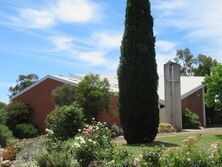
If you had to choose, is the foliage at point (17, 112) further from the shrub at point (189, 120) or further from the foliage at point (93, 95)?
the shrub at point (189, 120)

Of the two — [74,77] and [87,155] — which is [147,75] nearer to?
[87,155]

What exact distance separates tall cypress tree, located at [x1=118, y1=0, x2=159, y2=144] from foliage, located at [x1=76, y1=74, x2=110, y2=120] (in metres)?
12.0

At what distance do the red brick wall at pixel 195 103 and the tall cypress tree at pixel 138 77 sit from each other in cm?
2552

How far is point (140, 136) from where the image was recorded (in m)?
22.5

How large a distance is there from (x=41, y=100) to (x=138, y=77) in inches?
925

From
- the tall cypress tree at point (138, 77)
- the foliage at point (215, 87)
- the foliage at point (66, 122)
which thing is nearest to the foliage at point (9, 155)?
the foliage at point (66, 122)

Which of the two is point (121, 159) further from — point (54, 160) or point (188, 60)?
point (188, 60)

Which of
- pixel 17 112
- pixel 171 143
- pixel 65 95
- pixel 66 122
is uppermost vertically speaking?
pixel 65 95

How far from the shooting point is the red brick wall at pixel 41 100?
43.8 meters

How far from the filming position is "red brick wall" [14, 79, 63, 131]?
43781 millimetres

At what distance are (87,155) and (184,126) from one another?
31.2m

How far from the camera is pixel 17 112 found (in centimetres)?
4253

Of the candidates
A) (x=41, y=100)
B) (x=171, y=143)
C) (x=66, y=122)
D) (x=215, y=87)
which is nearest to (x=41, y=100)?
(x=41, y=100)

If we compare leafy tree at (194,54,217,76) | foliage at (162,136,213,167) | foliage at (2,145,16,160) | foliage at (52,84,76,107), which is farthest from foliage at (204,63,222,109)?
leafy tree at (194,54,217,76)
